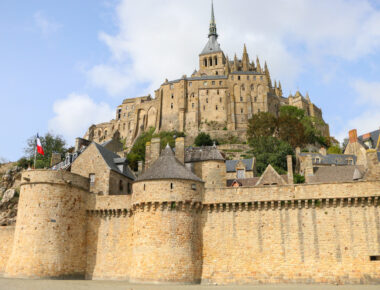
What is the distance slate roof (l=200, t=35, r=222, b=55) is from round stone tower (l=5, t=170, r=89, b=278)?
3548 inches

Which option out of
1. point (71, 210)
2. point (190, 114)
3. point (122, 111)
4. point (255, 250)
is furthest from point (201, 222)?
point (122, 111)

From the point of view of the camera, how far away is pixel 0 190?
141 ft

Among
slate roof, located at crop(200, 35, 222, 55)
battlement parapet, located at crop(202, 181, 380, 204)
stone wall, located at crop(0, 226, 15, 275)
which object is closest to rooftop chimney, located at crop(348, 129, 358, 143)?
battlement parapet, located at crop(202, 181, 380, 204)

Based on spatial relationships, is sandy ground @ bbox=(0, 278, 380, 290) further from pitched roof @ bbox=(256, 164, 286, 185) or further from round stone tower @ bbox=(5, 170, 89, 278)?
pitched roof @ bbox=(256, 164, 286, 185)

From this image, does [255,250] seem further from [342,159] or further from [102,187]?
[342,159]

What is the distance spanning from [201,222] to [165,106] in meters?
70.6

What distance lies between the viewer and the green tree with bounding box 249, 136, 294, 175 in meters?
54.2

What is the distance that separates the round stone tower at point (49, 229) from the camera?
85.1ft

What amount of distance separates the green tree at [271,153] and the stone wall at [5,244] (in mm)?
32516

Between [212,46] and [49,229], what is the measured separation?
3781 inches

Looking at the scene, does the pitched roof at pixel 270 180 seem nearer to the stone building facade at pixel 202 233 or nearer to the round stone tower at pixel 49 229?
the stone building facade at pixel 202 233

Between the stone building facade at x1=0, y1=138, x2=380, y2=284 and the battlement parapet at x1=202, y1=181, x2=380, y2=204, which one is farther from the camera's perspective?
the battlement parapet at x1=202, y1=181, x2=380, y2=204

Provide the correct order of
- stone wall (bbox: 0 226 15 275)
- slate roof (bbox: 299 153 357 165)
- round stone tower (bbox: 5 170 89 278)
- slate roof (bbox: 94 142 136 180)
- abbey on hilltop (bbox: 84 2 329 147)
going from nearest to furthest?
1. round stone tower (bbox: 5 170 89 278)
2. stone wall (bbox: 0 226 15 275)
3. slate roof (bbox: 94 142 136 180)
4. slate roof (bbox: 299 153 357 165)
5. abbey on hilltop (bbox: 84 2 329 147)

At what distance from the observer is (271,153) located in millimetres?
57344
